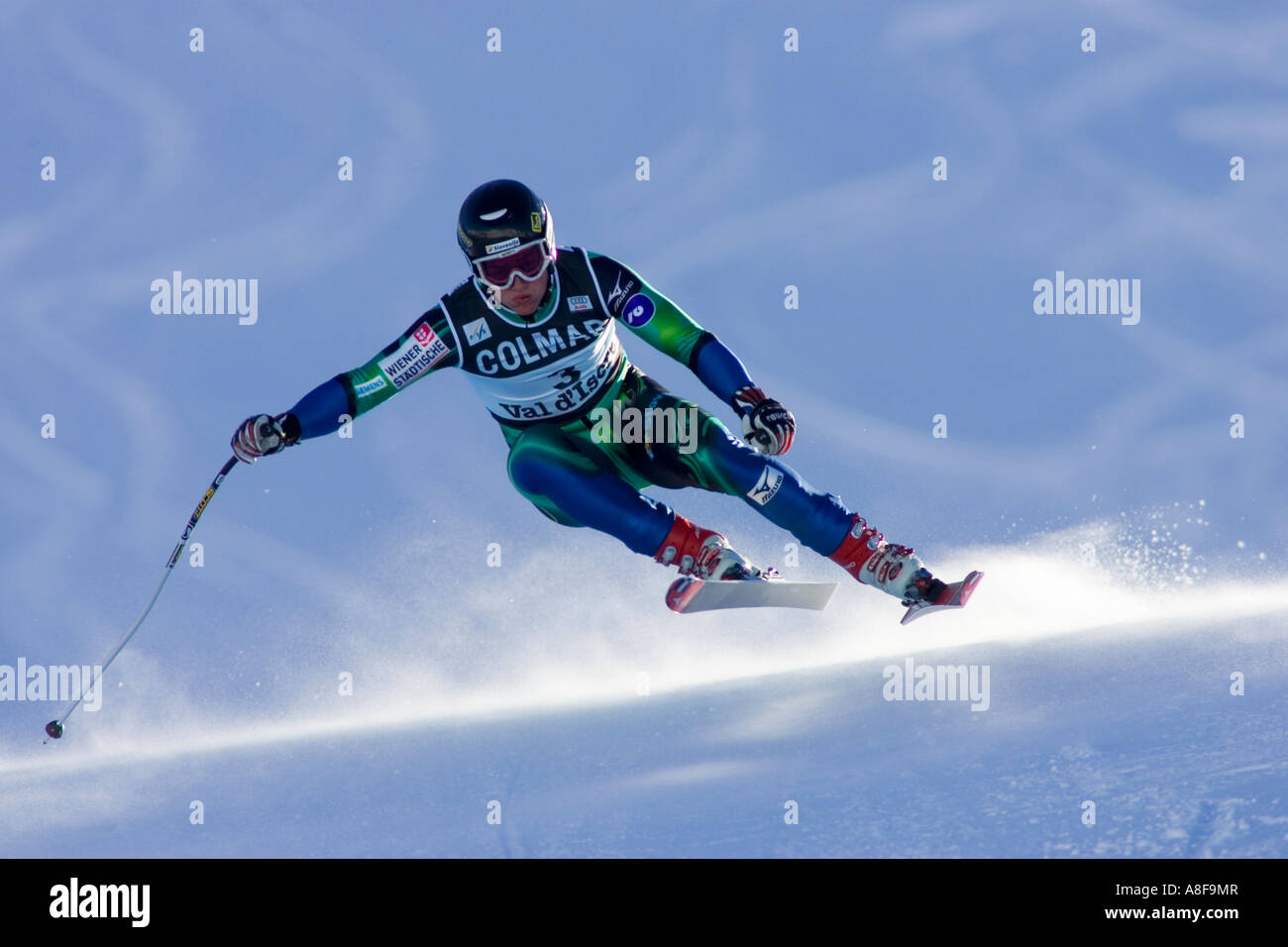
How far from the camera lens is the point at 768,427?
7246mm

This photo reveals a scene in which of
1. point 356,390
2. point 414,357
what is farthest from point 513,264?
point 356,390

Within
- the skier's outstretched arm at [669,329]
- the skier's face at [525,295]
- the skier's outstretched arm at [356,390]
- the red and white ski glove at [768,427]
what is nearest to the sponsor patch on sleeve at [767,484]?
the red and white ski glove at [768,427]

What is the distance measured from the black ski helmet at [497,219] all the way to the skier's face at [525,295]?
0.80 ft

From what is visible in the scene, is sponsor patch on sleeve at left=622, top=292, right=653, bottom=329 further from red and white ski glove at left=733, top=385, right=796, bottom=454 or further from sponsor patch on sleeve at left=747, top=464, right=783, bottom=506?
sponsor patch on sleeve at left=747, top=464, right=783, bottom=506

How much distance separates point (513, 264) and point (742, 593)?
6.83ft

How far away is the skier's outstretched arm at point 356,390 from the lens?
24.5ft

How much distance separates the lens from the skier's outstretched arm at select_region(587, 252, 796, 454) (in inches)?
300

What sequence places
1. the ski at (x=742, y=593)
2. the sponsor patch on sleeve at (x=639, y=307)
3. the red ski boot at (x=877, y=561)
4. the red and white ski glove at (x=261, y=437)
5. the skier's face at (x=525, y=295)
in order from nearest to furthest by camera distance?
the ski at (x=742, y=593) < the red and white ski glove at (x=261, y=437) < the skier's face at (x=525, y=295) < the red ski boot at (x=877, y=561) < the sponsor patch on sleeve at (x=639, y=307)

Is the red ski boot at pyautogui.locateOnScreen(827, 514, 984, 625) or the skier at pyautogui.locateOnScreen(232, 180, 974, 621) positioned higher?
the skier at pyautogui.locateOnScreen(232, 180, 974, 621)

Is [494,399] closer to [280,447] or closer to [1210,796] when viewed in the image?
[280,447]

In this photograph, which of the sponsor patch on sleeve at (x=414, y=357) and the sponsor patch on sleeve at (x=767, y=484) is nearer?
the sponsor patch on sleeve at (x=767, y=484)

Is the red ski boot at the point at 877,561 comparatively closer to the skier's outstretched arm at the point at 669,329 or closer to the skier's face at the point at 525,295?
the skier's outstretched arm at the point at 669,329

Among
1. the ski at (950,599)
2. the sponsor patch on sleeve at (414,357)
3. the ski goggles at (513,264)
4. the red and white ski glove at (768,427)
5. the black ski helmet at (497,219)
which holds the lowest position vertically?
the ski at (950,599)

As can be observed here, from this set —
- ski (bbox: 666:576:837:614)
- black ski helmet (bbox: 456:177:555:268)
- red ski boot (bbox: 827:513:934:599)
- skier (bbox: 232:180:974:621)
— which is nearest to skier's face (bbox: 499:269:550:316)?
skier (bbox: 232:180:974:621)
